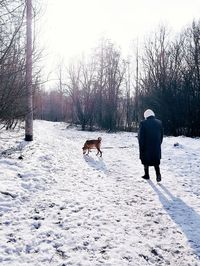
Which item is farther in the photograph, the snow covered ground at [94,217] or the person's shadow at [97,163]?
the person's shadow at [97,163]

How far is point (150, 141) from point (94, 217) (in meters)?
3.76

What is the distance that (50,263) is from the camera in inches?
142

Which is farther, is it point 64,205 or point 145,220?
point 64,205

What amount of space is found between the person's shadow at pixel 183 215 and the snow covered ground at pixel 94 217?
0.02 m

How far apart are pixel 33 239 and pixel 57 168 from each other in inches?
204

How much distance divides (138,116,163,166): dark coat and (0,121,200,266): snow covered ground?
2.26ft

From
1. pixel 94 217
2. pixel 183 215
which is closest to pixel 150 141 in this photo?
pixel 183 215

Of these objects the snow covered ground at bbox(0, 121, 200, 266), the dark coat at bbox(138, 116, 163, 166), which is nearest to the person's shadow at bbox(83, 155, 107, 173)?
the snow covered ground at bbox(0, 121, 200, 266)

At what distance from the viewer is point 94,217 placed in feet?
17.2

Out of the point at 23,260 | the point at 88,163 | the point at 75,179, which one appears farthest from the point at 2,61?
the point at 88,163

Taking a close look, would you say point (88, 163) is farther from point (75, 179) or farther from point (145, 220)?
point (145, 220)

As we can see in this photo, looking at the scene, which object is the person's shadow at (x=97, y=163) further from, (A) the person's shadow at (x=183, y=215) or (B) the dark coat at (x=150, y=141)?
(A) the person's shadow at (x=183, y=215)

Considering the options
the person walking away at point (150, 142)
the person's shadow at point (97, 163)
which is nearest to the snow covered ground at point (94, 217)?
the person walking away at point (150, 142)

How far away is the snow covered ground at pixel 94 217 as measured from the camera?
12.8ft
